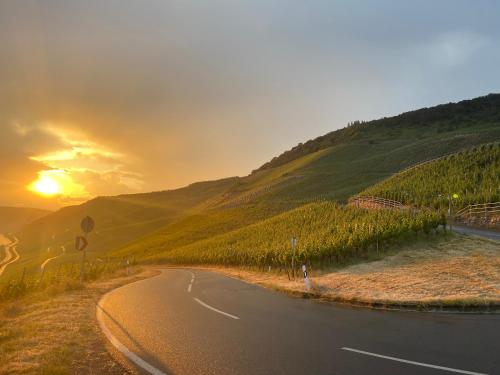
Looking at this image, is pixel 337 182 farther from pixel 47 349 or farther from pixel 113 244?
pixel 47 349

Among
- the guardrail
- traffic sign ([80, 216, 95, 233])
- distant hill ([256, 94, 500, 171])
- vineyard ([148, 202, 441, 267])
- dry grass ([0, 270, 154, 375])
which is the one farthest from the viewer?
distant hill ([256, 94, 500, 171])

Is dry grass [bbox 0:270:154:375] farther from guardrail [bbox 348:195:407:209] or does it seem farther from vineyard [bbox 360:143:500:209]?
guardrail [bbox 348:195:407:209]

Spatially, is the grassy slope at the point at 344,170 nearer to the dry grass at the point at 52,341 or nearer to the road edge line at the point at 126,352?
the dry grass at the point at 52,341

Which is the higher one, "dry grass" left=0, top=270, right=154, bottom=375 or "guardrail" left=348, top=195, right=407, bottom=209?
"guardrail" left=348, top=195, right=407, bottom=209

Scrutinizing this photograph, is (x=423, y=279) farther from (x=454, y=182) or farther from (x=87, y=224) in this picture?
(x=454, y=182)

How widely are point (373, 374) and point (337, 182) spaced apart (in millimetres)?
84492

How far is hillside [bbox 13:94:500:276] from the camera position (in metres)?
81.4

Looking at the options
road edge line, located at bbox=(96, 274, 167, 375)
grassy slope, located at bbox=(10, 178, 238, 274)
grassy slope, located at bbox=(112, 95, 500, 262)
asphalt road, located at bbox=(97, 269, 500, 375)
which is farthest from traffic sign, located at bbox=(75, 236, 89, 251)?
grassy slope, located at bbox=(10, 178, 238, 274)

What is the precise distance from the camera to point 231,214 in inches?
3408

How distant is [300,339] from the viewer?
8.74m

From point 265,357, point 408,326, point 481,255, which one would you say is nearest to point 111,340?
point 265,357

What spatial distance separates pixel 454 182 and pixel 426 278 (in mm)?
33663

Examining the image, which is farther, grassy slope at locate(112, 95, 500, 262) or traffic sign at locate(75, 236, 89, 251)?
grassy slope at locate(112, 95, 500, 262)

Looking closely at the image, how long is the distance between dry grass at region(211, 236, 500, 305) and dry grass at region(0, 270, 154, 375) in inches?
323
